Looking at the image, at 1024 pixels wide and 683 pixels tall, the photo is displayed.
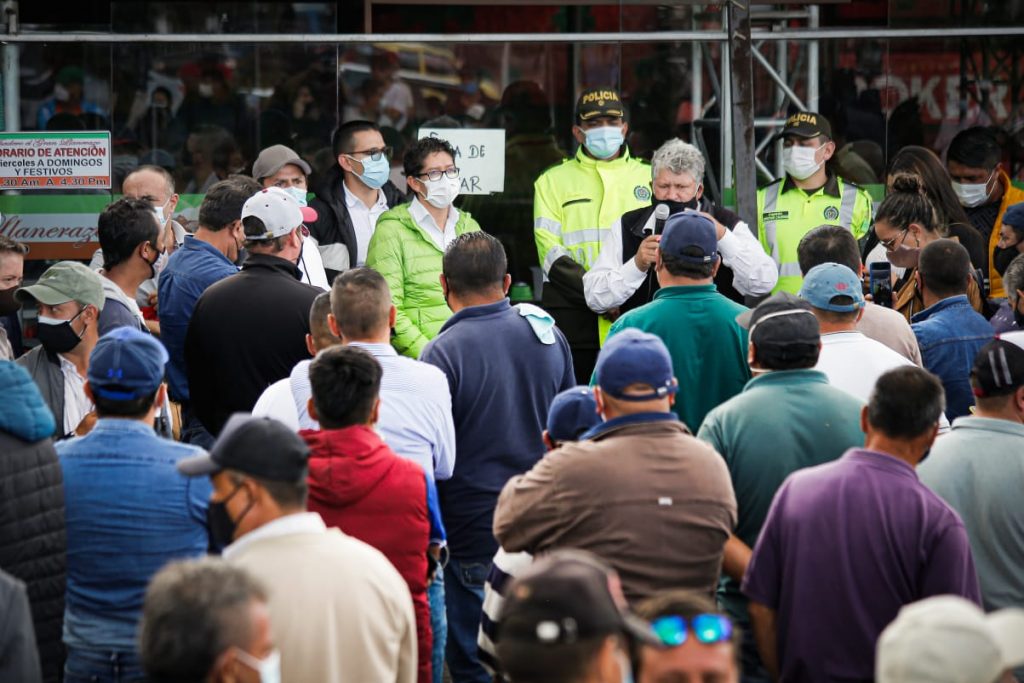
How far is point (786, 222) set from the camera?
8.08 meters

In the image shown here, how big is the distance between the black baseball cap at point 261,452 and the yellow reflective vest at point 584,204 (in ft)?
14.0

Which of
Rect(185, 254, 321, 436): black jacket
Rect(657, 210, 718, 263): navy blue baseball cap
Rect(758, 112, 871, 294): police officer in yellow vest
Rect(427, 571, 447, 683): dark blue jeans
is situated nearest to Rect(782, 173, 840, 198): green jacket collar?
Rect(758, 112, 871, 294): police officer in yellow vest

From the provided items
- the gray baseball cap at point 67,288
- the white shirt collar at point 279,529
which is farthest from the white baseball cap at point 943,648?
the gray baseball cap at point 67,288

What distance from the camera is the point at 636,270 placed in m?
7.05

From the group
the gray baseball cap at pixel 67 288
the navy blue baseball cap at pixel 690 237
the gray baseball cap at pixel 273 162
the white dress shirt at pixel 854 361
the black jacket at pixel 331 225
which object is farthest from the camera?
the gray baseball cap at pixel 273 162

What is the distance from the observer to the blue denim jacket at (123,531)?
4133 mm

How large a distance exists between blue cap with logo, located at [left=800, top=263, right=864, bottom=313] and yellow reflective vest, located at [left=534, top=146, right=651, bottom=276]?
252cm

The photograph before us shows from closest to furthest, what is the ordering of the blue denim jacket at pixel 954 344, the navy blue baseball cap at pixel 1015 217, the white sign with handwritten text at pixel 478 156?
the blue denim jacket at pixel 954 344, the navy blue baseball cap at pixel 1015 217, the white sign with handwritten text at pixel 478 156

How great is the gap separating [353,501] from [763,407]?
1.33 m

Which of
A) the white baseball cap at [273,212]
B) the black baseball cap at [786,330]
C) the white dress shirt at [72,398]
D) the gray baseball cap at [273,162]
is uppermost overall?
the gray baseball cap at [273,162]

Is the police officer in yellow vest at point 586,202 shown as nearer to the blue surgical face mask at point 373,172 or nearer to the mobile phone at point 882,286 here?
the blue surgical face mask at point 373,172

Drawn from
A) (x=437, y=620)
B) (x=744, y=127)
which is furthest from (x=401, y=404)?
(x=744, y=127)

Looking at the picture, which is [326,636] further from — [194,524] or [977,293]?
[977,293]

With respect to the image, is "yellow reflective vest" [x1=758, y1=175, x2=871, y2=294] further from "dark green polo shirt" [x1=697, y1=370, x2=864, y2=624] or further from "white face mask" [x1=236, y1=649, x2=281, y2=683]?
"white face mask" [x1=236, y1=649, x2=281, y2=683]
